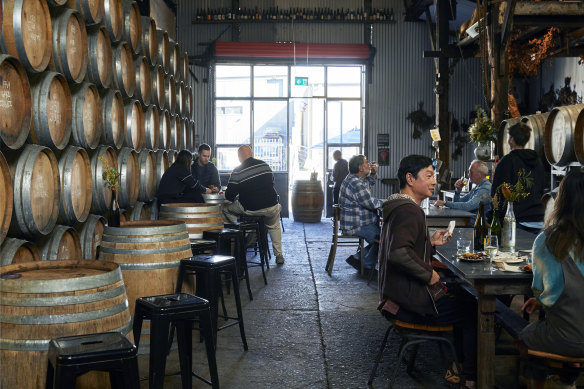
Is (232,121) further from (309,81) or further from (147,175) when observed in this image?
(147,175)

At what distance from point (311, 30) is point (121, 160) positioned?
991 cm

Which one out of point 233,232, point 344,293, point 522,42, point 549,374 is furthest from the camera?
point 522,42

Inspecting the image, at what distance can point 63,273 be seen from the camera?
3.07 metres

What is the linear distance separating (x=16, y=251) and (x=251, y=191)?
421 cm

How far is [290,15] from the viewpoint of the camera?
1471cm

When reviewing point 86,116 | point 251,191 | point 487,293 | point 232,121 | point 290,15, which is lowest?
point 487,293

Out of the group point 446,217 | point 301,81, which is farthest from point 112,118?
point 301,81

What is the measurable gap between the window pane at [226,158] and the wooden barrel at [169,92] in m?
6.89

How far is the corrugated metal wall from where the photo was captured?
593 inches

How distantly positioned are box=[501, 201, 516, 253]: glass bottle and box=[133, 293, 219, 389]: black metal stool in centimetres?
192

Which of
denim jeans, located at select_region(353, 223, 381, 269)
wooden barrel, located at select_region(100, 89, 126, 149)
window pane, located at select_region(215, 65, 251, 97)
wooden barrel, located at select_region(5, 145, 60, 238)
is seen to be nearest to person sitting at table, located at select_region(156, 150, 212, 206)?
wooden barrel, located at select_region(100, 89, 126, 149)

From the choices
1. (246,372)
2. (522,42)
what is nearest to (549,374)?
(246,372)

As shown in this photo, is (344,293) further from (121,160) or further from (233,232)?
→ (121,160)

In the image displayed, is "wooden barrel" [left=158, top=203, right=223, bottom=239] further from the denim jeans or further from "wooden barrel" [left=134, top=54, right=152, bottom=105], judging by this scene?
the denim jeans
